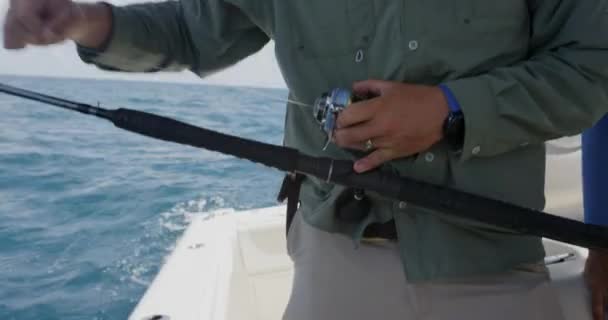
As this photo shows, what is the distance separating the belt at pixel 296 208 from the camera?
3.18 feet

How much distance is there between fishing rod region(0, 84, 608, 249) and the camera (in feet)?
2.68

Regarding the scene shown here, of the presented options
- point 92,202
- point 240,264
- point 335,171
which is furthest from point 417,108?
point 92,202

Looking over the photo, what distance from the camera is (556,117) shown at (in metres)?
0.85

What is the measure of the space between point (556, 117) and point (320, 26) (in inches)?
15.7

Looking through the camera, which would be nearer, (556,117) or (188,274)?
(556,117)

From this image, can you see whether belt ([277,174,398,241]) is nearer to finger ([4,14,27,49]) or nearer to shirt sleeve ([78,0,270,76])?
shirt sleeve ([78,0,270,76])

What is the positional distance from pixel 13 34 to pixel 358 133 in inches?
18.5

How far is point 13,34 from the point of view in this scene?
0.75m

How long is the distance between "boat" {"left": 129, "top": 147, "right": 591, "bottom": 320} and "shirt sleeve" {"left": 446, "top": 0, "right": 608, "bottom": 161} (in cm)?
61

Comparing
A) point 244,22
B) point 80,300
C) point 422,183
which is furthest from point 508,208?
point 80,300

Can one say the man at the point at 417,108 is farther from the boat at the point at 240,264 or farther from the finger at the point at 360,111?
the boat at the point at 240,264

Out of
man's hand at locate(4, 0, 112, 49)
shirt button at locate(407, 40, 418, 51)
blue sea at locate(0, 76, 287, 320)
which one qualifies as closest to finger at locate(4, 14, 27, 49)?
man's hand at locate(4, 0, 112, 49)

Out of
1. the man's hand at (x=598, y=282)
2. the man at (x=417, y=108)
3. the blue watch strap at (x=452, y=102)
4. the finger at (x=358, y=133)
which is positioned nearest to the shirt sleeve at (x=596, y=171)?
the man's hand at (x=598, y=282)

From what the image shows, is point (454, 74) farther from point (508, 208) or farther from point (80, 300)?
point (80, 300)
